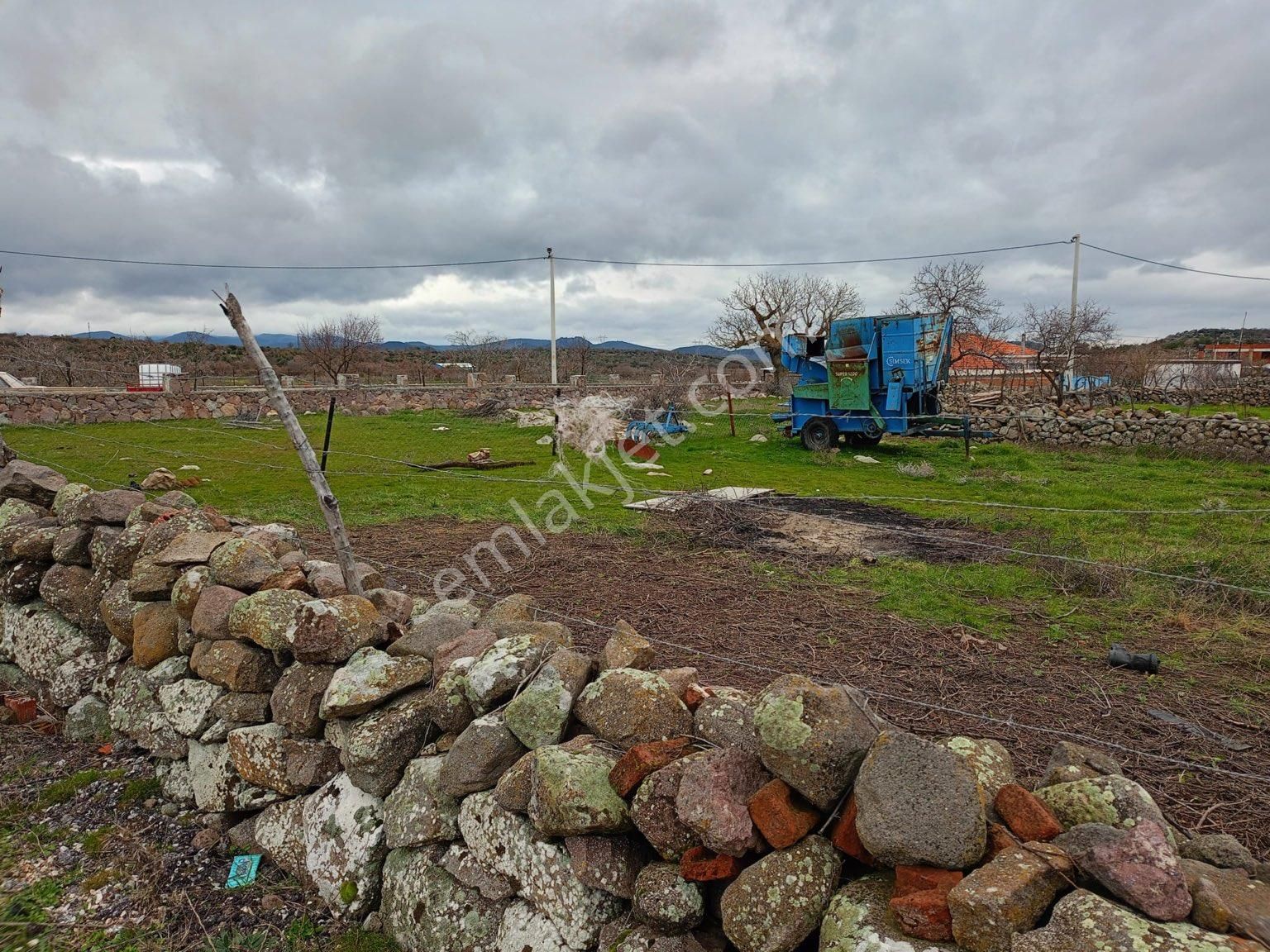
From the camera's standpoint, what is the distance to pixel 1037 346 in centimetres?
2397

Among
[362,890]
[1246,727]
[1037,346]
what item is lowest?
[362,890]

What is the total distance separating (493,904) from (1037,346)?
26.2 metres

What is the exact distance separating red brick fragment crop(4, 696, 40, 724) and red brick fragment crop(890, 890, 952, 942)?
5196mm

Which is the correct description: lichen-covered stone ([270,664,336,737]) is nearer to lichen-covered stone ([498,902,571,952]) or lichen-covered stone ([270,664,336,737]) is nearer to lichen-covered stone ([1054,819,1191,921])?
lichen-covered stone ([498,902,571,952])

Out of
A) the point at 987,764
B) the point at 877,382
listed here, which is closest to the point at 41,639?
the point at 987,764

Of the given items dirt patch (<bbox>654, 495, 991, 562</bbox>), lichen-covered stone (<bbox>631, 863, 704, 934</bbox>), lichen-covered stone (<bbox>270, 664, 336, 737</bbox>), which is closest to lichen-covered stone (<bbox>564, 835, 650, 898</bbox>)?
lichen-covered stone (<bbox>631, 863, 704, 934</bbox>)

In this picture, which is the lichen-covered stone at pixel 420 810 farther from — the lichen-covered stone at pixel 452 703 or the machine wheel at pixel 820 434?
the machine wheel at pixel 820 434

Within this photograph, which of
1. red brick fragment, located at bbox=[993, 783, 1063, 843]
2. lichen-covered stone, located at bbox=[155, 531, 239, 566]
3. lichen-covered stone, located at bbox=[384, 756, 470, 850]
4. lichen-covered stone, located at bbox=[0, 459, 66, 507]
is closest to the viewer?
red brick fragment, located at bbox=[993, 783, 1063, 843]

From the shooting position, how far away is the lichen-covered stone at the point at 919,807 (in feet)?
5.44

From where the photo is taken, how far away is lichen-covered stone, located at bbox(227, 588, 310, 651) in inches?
129

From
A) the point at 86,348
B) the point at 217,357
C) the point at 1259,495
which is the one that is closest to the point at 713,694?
the point at 1259,495

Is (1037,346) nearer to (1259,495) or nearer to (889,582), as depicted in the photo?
(1259,495)

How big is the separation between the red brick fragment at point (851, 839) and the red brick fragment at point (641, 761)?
531 millimetres

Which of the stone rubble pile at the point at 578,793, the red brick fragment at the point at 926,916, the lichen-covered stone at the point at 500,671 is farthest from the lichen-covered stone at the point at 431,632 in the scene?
the red brick fragment at the point at 926,916
